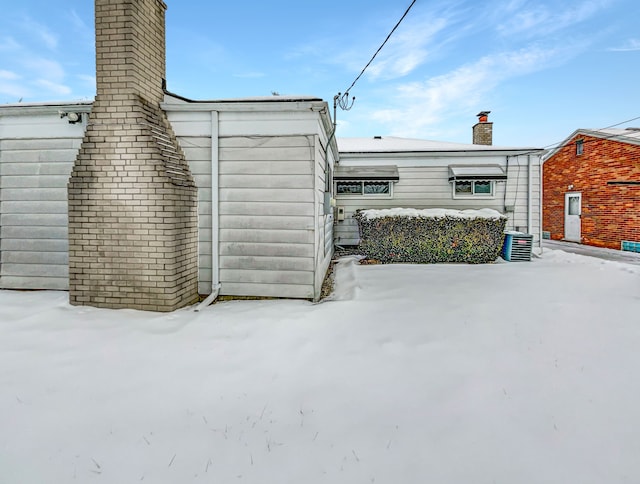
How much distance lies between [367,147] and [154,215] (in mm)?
8226

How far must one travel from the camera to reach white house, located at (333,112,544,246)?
9.89 metres

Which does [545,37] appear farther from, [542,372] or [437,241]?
[542,372]

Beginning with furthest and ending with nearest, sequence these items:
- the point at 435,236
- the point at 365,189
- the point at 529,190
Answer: the point at 365,189 < the point at 529,190 < the point at 435,236

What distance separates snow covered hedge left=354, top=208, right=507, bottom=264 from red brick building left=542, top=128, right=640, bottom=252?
23.2 ft

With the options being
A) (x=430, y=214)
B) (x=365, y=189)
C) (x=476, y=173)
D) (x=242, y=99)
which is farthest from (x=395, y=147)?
(x=242, y=99)

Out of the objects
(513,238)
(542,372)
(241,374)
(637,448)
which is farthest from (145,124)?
(513,238)

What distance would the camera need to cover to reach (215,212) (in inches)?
203

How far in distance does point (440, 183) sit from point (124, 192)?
8729 millimetres

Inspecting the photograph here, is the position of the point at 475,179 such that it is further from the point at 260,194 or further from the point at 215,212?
the point at 215,212

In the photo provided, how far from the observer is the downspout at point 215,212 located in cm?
507

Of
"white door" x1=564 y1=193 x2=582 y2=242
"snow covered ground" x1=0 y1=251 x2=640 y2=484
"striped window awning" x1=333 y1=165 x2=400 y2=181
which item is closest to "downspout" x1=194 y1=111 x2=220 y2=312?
"snow covered ground" x1=0 y1=251 x2=640 y2=484

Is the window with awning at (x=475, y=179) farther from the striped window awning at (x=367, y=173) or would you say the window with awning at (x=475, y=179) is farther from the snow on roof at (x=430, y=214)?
the striped window awning at (x=367, y=173)

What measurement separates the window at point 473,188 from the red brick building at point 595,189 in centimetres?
599

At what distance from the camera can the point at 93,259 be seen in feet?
15.1
